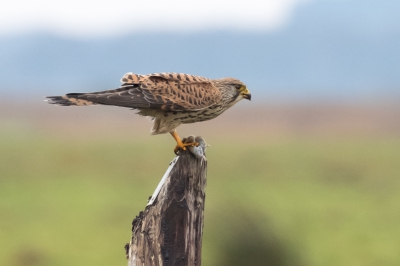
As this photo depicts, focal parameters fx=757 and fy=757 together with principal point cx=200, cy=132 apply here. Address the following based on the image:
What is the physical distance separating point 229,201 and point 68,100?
667 inches

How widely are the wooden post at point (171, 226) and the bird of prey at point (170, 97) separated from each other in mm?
1030

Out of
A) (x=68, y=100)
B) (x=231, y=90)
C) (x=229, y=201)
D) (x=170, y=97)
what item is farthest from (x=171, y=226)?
(x=229, y=201)

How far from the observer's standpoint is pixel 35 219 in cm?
2788

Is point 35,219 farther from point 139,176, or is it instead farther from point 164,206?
point 164,206

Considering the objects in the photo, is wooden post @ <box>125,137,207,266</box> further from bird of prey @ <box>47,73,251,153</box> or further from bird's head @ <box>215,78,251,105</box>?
bird's head @ <box>215,78,251,105</box>

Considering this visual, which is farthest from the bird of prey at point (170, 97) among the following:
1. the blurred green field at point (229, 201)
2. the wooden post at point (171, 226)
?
the blurred green field at point (229, 201)

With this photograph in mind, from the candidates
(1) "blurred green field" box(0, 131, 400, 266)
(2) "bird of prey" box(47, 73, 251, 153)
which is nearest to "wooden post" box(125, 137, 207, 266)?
(2) "bird of prey" box(47, 73, 251, 153)

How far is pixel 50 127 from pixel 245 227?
209ft

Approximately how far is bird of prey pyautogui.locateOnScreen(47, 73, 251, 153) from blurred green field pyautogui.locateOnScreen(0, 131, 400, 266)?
646 cm

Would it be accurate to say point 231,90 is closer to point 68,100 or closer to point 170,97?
point 170,97

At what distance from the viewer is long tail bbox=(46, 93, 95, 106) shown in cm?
576

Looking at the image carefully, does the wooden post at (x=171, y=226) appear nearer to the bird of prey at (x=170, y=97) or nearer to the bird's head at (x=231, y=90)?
the bird of prey at (x=170, y=97)

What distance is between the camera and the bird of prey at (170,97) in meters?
6.16

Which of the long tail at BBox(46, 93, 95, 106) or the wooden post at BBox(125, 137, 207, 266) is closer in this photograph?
the wooden post at BBox(125, 137, 207, 266)
